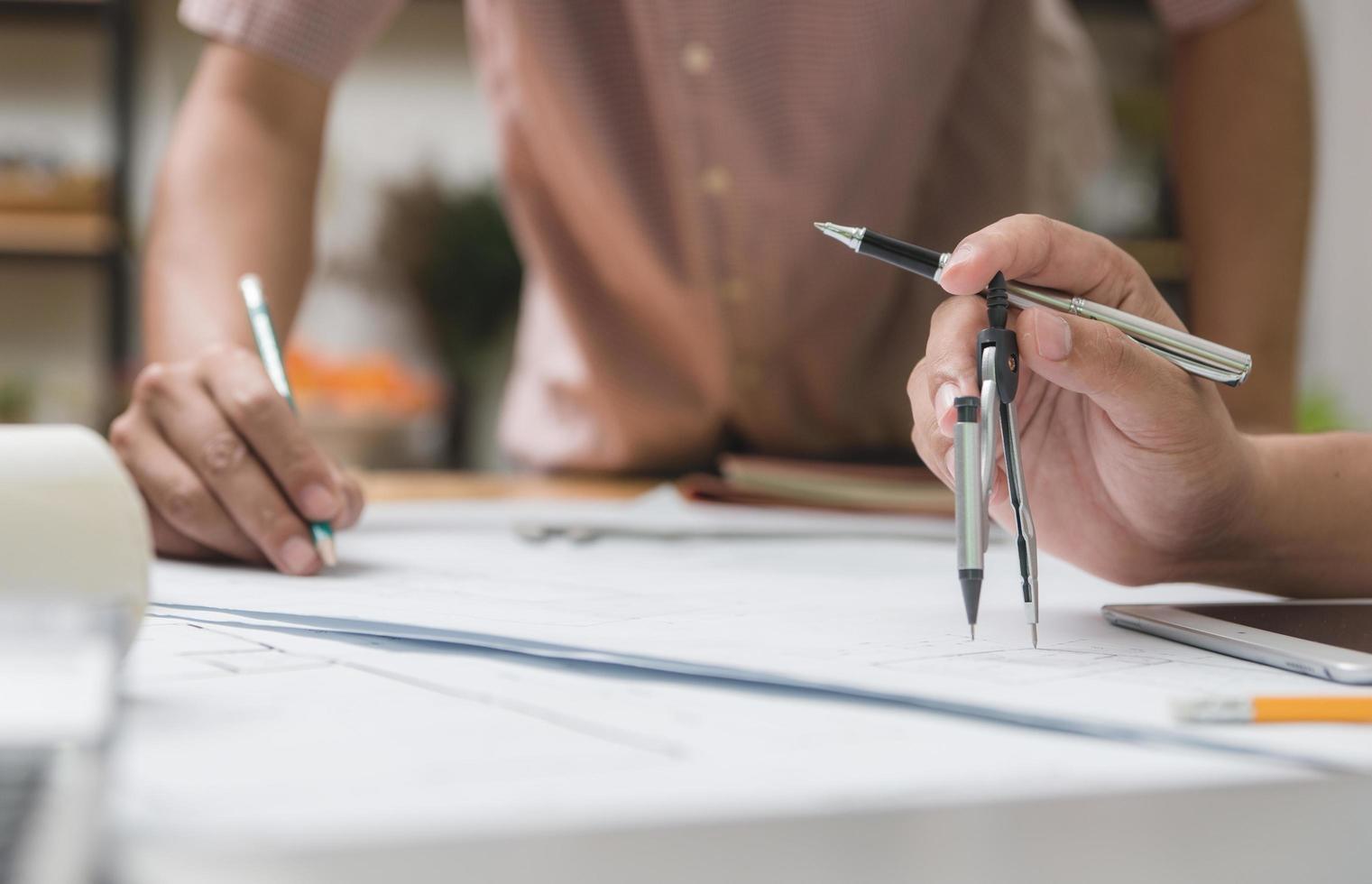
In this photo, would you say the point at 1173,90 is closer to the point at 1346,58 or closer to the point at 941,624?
the point at 941,624

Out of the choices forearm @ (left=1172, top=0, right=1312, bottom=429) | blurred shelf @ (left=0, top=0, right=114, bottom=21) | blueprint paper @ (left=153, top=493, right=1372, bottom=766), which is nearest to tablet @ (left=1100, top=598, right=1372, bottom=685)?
blueprint paper @ (left=153, top=493, right=1372, bottom=766)

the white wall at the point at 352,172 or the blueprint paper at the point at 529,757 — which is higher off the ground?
the white wall at the point at 352,172

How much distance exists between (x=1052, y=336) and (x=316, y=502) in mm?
348

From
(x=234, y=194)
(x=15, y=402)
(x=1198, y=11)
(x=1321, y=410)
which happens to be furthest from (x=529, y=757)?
(x=15, y=402)

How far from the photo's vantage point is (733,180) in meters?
0.97

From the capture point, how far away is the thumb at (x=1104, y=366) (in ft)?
1.25

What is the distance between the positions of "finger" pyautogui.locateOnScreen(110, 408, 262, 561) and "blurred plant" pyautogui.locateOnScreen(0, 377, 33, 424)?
6.76 feet

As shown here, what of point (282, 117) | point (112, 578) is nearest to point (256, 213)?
point (282, 117)

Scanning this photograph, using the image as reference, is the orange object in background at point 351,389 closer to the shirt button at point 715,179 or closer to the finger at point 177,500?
the shirt button at point 715,179

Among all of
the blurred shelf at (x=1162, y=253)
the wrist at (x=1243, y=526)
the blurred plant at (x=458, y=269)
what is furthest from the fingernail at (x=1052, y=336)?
the blurred plant at (x=458, y=269)

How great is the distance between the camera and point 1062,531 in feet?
1.55

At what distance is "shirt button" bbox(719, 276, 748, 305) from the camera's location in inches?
40.1

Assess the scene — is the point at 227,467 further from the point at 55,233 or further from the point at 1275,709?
the point at 55,233

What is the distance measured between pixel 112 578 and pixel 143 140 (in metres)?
2.80
